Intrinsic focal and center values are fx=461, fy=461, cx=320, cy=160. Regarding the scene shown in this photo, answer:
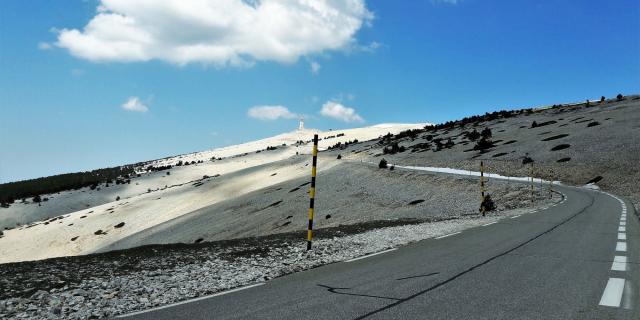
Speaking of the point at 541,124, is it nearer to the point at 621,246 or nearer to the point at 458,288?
the point at 621,246

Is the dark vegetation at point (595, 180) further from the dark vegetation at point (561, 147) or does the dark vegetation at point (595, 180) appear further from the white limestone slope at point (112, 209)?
the white limestone slope at point (112, 209)

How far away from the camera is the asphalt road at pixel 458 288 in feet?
17.4

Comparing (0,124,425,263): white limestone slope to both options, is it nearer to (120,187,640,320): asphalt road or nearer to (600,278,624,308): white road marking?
(120,187,640,320): asphalt road

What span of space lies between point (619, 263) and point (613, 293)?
271 cm

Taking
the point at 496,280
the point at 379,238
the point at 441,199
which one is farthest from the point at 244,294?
the point at 441,199

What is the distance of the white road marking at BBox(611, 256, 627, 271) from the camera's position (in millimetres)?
7836

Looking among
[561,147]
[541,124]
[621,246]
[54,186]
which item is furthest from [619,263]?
[54,186]

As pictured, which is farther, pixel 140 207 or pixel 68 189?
pixel 68 189

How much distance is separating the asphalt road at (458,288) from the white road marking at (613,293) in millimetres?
11

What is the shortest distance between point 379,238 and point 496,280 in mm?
6378

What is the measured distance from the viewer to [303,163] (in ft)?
285

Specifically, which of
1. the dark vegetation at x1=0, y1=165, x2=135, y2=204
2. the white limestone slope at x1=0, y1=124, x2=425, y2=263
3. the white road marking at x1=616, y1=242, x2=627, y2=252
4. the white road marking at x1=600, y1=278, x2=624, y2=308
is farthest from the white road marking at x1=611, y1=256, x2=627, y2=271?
the dark vegetation at x1=0, y1=165, x2=135, y2=204

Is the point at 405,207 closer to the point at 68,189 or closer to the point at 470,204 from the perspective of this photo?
the point at 470,204

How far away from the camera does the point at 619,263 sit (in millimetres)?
8320
